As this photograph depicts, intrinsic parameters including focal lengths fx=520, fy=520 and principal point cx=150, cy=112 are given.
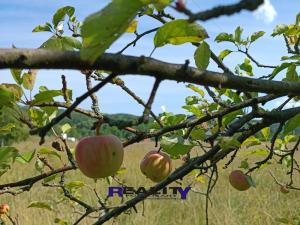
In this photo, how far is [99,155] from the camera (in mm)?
1104

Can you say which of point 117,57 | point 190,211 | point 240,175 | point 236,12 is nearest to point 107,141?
point 117,57

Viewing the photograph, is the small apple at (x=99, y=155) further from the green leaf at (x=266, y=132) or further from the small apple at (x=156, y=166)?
the green leaf at (x=266, y=132)

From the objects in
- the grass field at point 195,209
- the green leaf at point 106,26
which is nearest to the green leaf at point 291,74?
the green leaf at point 106,26

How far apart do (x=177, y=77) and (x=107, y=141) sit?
0.55 metres

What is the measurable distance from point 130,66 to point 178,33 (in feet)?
1.18

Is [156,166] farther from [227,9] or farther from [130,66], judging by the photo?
[227,9]

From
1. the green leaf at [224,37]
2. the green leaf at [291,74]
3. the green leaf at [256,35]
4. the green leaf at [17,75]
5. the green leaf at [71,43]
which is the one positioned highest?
the green leaf at [256,35]

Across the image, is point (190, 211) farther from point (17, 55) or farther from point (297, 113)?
point (17, 55)

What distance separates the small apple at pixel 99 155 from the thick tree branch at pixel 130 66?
0.45 metres

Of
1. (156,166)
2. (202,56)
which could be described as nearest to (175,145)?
(202,56)

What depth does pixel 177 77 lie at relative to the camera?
0.61m

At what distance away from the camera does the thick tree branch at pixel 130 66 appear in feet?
1.57

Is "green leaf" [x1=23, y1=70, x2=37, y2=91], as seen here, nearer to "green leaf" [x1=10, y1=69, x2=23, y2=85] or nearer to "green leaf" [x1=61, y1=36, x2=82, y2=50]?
"green leaf" [x1=10, y1=69, x2=23, y2=85]

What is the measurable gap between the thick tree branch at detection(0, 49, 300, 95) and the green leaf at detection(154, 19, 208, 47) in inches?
7.8
